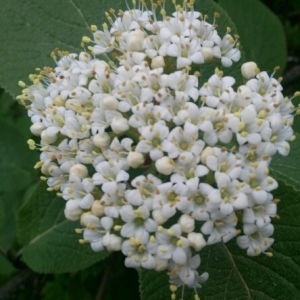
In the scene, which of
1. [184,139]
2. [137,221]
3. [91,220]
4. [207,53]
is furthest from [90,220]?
[207,53]

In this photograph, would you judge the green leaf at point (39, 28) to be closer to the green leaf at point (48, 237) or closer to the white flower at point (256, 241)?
the green leaf at point (48, 237)

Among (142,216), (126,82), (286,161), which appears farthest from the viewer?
(286,161)

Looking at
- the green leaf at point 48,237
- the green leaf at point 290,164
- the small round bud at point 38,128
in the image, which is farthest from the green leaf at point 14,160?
the green leaf at point 290,164

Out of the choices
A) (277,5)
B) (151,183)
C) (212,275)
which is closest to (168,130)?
(151,183)

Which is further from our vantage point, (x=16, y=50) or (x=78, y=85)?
(x=16, y=50)

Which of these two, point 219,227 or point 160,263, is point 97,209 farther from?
point 219,227

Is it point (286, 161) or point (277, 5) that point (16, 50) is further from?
point (277, 5)
